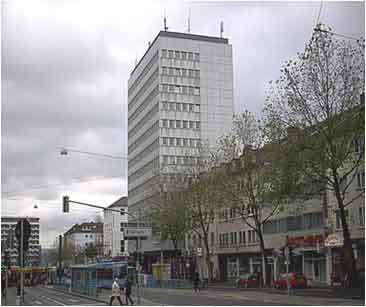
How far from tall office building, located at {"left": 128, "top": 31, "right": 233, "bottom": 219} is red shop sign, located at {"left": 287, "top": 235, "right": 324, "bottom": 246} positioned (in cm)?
3944

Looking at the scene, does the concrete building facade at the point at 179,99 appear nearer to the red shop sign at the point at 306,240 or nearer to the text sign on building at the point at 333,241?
the red shop sign at the point at 306,240

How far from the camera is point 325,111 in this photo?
40.6 metres

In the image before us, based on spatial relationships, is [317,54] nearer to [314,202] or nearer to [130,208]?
[314,202]

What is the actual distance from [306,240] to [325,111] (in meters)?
24.7

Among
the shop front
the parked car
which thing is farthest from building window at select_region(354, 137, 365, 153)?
the parked car

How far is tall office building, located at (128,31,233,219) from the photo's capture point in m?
106

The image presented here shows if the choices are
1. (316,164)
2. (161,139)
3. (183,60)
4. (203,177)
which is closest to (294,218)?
(203,177)

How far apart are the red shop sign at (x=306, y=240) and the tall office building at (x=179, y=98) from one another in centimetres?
3944

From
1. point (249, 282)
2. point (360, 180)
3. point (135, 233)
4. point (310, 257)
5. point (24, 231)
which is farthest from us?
point (310, 257)

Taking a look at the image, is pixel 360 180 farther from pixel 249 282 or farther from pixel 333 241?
pixel 249 282

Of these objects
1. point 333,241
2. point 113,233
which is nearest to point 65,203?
point 333,241

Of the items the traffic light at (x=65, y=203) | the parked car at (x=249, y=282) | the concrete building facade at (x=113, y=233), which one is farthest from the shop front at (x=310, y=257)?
the concrete building facade at (x=113, y=233)

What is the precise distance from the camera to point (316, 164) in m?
40.1

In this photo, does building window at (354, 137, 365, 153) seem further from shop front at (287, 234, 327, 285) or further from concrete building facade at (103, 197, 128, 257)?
concrete building facade at (103, 197, 128, 257)
